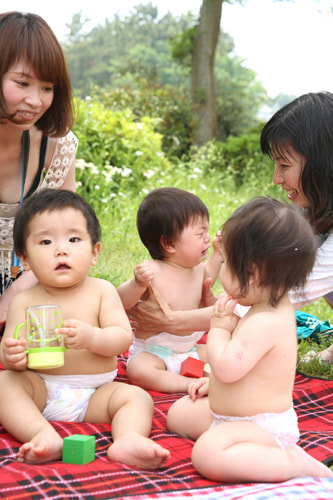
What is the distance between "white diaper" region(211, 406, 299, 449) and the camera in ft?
6.54

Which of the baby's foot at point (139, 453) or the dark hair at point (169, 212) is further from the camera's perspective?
the dark hair at point (169, 212)

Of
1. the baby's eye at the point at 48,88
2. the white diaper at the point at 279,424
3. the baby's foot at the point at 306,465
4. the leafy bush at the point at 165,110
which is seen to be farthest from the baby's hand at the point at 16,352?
the leafy bush at the point at 165,110

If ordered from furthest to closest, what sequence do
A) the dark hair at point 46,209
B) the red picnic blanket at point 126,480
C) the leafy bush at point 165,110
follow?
the leafy bush at point 165,110
the dark hair at point 46,209
the red picnic blanket at point 126,480

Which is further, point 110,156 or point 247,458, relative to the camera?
point 110,156

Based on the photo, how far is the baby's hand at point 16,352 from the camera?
2.16m

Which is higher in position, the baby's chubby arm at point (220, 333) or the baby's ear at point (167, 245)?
the baby's ear at point (167, 245)

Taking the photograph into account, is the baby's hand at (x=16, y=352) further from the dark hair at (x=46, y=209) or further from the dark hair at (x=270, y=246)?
the dark hair at (x=270, y=246)

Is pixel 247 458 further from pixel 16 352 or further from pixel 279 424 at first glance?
pixel 16 352

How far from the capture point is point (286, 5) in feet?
44.1

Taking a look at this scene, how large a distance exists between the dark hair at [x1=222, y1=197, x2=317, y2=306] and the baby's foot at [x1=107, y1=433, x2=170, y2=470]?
0.59 metres

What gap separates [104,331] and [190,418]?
1.55ft

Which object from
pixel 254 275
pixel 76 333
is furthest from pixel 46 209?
pixel 254 275

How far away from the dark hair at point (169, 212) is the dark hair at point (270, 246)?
1.02 meters

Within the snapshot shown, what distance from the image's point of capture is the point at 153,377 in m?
2.85
